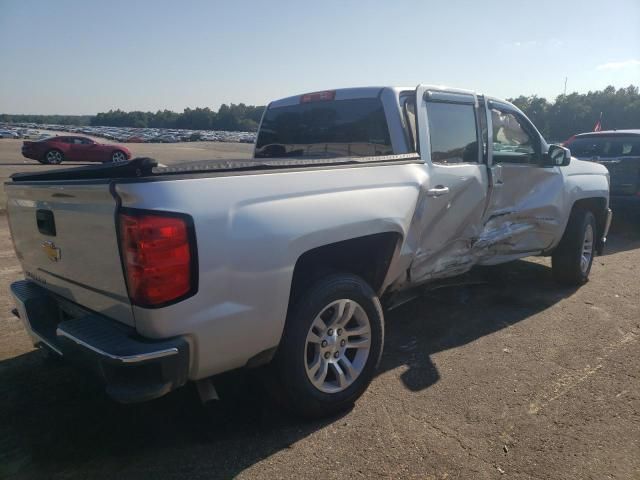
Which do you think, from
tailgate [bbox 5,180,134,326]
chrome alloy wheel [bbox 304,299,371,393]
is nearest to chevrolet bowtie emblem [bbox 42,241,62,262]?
tailgate [bbox 5,180,134,326]

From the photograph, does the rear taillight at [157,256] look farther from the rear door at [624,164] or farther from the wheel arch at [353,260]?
the rear door at [624,164]

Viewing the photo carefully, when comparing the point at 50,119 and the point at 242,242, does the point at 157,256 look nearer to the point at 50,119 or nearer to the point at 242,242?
the point at 242,242

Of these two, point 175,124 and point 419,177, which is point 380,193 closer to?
point 419,177

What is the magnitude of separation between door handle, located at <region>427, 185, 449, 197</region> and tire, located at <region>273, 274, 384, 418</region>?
91 cm

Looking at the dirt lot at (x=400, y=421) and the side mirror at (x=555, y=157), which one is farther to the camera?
the side mirror at (x=555, y=157)

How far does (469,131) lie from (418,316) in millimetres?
→ 1720

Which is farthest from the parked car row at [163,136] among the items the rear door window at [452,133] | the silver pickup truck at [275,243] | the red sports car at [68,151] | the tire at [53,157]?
the silver pickup truck at [275,243]

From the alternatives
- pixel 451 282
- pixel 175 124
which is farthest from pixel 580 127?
pixel 175 124

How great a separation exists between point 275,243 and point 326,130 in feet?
6.65

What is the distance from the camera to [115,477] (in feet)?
7.63

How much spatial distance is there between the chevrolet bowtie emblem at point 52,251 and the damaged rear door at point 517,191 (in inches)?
126

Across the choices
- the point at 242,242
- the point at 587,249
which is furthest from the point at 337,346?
the point at 587,249

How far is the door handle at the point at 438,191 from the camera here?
11.3 feet

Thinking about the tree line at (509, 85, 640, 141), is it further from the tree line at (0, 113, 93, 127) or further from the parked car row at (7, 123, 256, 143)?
the tree line at (0, 113, 93, 127)
